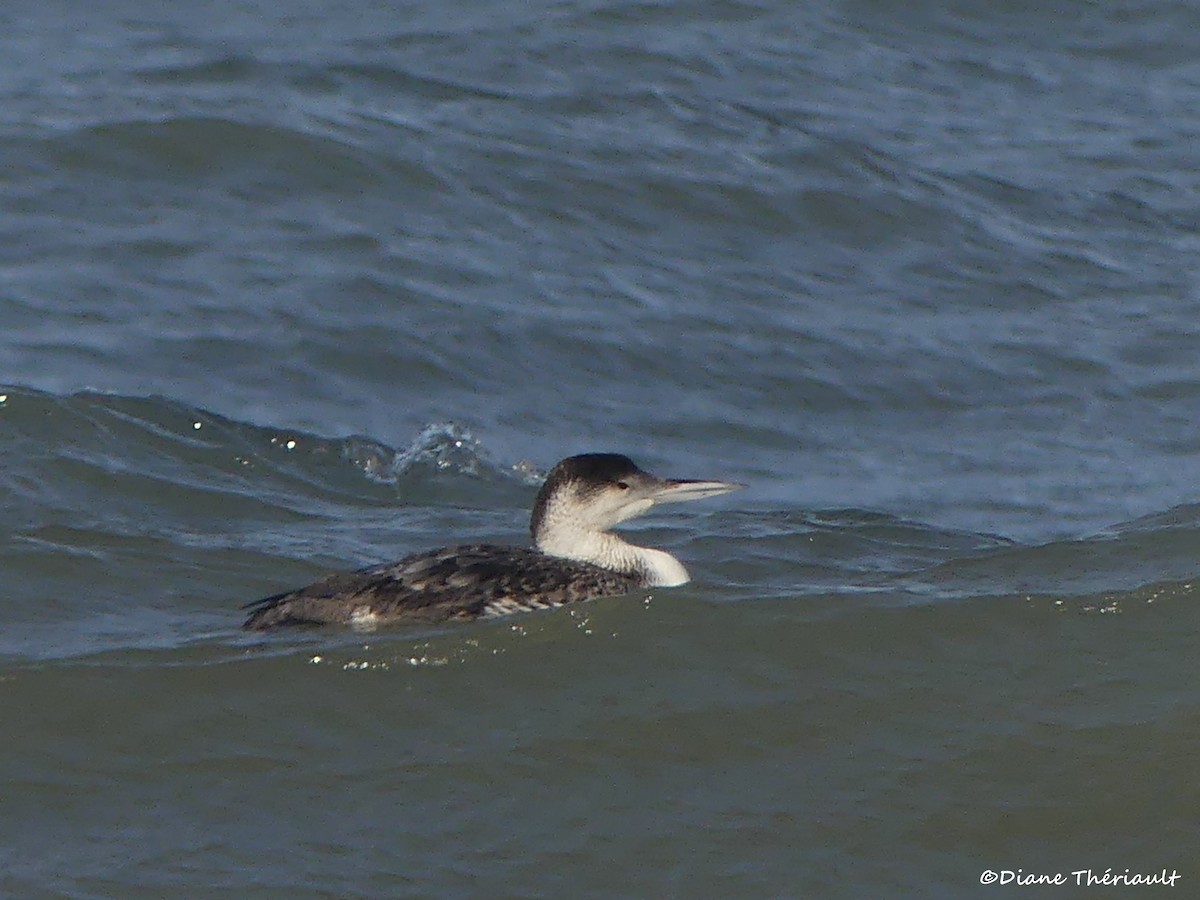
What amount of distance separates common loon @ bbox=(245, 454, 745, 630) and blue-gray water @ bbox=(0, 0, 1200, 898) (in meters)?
0.17

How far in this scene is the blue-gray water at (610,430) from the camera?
5918 millimetres

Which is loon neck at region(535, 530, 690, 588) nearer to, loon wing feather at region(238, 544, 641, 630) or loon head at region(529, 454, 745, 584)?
loon head at region(529, 454, 745, 584)

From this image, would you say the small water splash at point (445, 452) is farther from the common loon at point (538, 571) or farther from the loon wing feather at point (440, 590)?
the loon wing feather at point (440, 590)

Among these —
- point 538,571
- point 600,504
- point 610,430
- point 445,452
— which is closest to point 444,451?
point 445,452

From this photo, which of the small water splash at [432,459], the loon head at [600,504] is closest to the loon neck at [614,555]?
the loon head at [600,504]

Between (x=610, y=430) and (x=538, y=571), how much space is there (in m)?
2.71

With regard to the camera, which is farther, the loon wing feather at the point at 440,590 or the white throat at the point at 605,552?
the white throat at the point at 605,552

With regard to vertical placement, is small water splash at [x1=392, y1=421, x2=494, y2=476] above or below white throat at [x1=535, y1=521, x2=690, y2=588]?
above

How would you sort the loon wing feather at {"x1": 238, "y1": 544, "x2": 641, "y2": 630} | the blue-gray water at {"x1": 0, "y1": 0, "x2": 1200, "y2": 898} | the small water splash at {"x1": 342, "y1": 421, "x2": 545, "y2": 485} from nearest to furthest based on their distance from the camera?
the blue-gray water at {"x1": 0, "y1": 0, "x2": 1200, "y2": 898} < the loon wing feather at {"x1": 238, "y1": 544, "x2": 641, "y2": 630} < the small water splash at {"x1": 342, "y1": 421, "x2": 545, "y2": 485}

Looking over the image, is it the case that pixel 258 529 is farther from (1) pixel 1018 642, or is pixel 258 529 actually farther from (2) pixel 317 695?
(1) pixel 1018 642

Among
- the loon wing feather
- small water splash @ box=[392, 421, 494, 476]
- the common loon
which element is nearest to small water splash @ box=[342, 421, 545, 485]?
small water splash @ box=[392, 421, 494, 476]

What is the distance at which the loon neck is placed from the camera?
26.4 feet

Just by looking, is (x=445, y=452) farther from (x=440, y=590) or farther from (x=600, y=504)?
(x=440, y=590)

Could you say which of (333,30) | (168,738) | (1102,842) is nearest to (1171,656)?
(1102,842)
